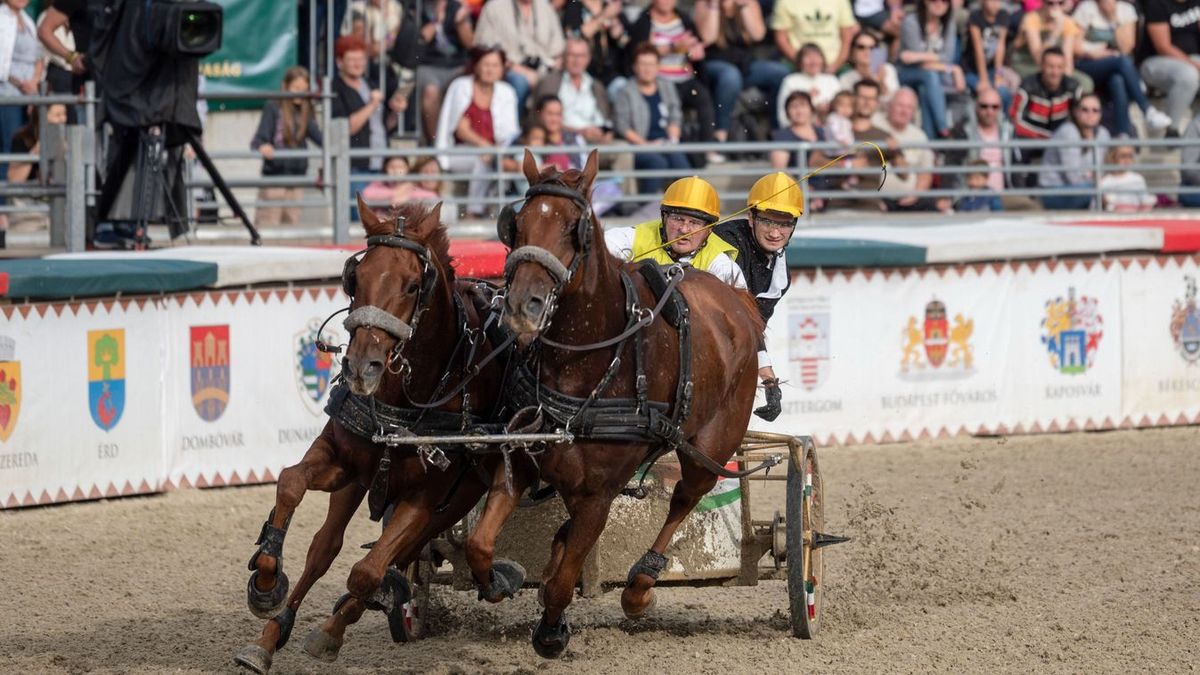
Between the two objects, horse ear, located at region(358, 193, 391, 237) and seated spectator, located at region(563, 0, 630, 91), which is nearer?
horse ear, located at region(358, 193, 391, 237)

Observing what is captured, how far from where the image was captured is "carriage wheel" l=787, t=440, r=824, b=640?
21.6ft

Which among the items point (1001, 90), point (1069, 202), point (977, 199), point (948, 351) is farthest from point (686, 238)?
point (1001, 90)

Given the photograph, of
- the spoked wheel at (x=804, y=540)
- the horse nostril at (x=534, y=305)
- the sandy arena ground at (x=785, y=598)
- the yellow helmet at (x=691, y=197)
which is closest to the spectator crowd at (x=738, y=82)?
the sandy arena ground at (x=785, y=598)

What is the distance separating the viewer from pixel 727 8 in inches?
590

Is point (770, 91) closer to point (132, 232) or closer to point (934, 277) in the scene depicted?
point (934, 277)

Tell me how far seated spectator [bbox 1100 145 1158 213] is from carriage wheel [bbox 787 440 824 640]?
8439mm

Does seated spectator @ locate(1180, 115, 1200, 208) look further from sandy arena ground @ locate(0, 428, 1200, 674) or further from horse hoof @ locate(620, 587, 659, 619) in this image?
horse hoof @ locate(620, 587, 659, 619)

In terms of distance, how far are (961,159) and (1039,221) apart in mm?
2014

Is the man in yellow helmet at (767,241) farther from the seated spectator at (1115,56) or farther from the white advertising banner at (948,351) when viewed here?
the seated spectator at (1115,56)

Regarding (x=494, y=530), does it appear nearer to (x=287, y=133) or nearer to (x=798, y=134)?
(x=287, y=133)

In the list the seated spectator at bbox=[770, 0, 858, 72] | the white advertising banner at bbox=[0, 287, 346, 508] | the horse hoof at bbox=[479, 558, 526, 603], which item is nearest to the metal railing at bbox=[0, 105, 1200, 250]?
the seated spectator at bbox=[770, 0, 858, 72]

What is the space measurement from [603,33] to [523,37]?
2.69 feet

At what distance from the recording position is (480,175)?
12.4 metres

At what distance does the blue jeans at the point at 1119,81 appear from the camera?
15.9 m
